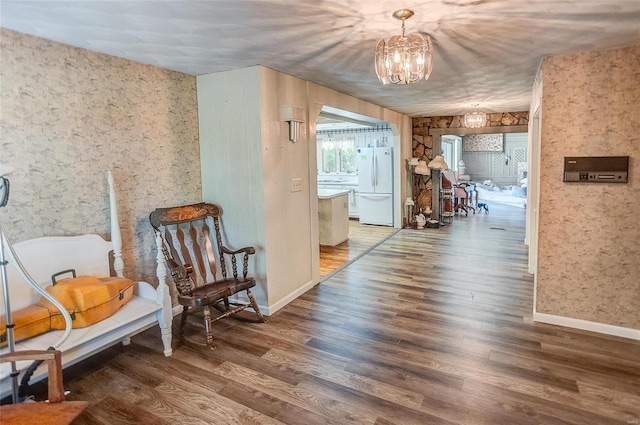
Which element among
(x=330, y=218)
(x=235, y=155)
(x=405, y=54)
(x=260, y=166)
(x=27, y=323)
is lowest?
(x=27, y=323)

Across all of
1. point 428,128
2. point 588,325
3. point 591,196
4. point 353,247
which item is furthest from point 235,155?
point 428,128

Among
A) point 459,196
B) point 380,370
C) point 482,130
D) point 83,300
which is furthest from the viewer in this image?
point 459,196

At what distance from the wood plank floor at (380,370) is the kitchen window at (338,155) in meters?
5.43

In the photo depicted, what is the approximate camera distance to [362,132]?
333 inches

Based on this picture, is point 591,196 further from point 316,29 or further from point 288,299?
point 288,299

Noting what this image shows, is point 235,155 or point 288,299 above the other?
point 235,155

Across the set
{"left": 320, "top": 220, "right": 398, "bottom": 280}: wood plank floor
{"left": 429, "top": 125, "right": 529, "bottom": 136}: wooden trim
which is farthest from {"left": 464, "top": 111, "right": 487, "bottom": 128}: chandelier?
{"left": 320, "top": 220, "right": 398, "bottom": 280}: wood plank floor

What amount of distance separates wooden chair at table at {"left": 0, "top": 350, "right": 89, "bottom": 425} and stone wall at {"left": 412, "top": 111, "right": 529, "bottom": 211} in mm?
7182

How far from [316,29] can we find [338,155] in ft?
22.1

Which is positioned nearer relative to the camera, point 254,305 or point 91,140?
point 91,140

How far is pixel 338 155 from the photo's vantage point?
29.7 ft

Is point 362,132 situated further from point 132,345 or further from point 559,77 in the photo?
point 132,345

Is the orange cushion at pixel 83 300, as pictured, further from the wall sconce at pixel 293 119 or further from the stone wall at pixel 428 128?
the stone wall at pixel 428 128

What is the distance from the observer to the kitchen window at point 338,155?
8.88 meters
